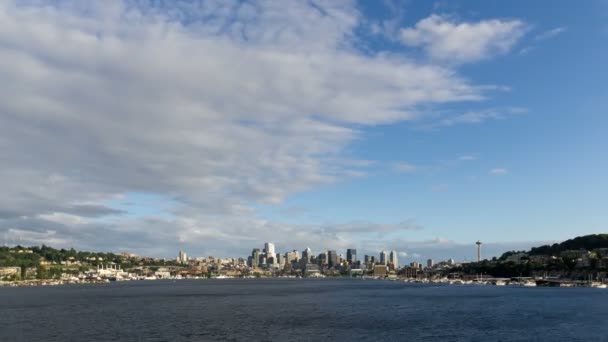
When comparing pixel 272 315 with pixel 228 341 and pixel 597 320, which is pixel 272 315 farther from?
pixel 597 320

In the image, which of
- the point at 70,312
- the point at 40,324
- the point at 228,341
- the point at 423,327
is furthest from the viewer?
the point at 70,312

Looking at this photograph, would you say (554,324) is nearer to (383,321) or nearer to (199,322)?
(383,321)

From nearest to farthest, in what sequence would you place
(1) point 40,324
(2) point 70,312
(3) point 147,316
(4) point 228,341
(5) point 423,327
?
(4) point 228,341 → (5) point 423,327 → (1) point 40,324 → (3) point 147,316 → (2) point 70,312

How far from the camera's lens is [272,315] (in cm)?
10988

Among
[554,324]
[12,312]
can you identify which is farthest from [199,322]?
[554,324]

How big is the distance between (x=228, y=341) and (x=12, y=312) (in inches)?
2942

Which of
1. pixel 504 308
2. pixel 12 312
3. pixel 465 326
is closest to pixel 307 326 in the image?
pixel 465 326

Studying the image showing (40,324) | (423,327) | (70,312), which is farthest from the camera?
(70,312)

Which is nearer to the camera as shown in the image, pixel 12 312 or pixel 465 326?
pixel 465 326

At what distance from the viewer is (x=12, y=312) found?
122m

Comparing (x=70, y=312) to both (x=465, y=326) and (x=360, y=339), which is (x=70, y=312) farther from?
(x=465, y=326)

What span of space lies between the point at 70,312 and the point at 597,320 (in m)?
107

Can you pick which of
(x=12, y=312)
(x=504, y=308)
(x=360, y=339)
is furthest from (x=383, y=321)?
(x=12, y=312)

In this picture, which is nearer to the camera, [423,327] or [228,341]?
[228,341]
